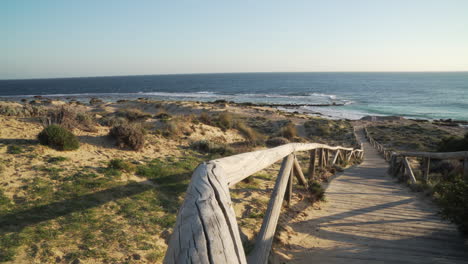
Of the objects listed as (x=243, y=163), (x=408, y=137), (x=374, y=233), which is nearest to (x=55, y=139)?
(x=243, y=163)

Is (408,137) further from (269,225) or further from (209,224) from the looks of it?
(209,224)

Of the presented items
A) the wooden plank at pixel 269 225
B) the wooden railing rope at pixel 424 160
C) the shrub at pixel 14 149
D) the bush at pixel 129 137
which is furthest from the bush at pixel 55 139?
the wooden railing rope at pixel 424 160

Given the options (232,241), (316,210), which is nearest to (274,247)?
(316,210)

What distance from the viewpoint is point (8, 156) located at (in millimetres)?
5984

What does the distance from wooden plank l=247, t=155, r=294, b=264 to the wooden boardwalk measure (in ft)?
1.85

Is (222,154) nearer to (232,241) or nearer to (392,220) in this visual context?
(392,220)

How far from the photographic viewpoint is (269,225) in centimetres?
321

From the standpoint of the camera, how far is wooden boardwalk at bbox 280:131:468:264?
3375 mm

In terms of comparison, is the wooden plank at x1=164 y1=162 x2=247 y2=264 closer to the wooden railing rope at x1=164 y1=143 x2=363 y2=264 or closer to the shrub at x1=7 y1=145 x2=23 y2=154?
the wooden railing rope at x1=164 y1=143 x2=363 y2=264

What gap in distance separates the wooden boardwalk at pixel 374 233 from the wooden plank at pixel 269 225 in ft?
1.85

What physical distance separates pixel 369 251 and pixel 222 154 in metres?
6.72

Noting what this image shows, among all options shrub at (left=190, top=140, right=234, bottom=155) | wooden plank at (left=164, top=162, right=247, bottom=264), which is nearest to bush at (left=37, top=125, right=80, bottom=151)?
shrub at (left=190, top=140, right=234, bottom=155)

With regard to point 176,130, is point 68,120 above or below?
above

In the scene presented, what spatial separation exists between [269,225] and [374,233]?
6.56ft
